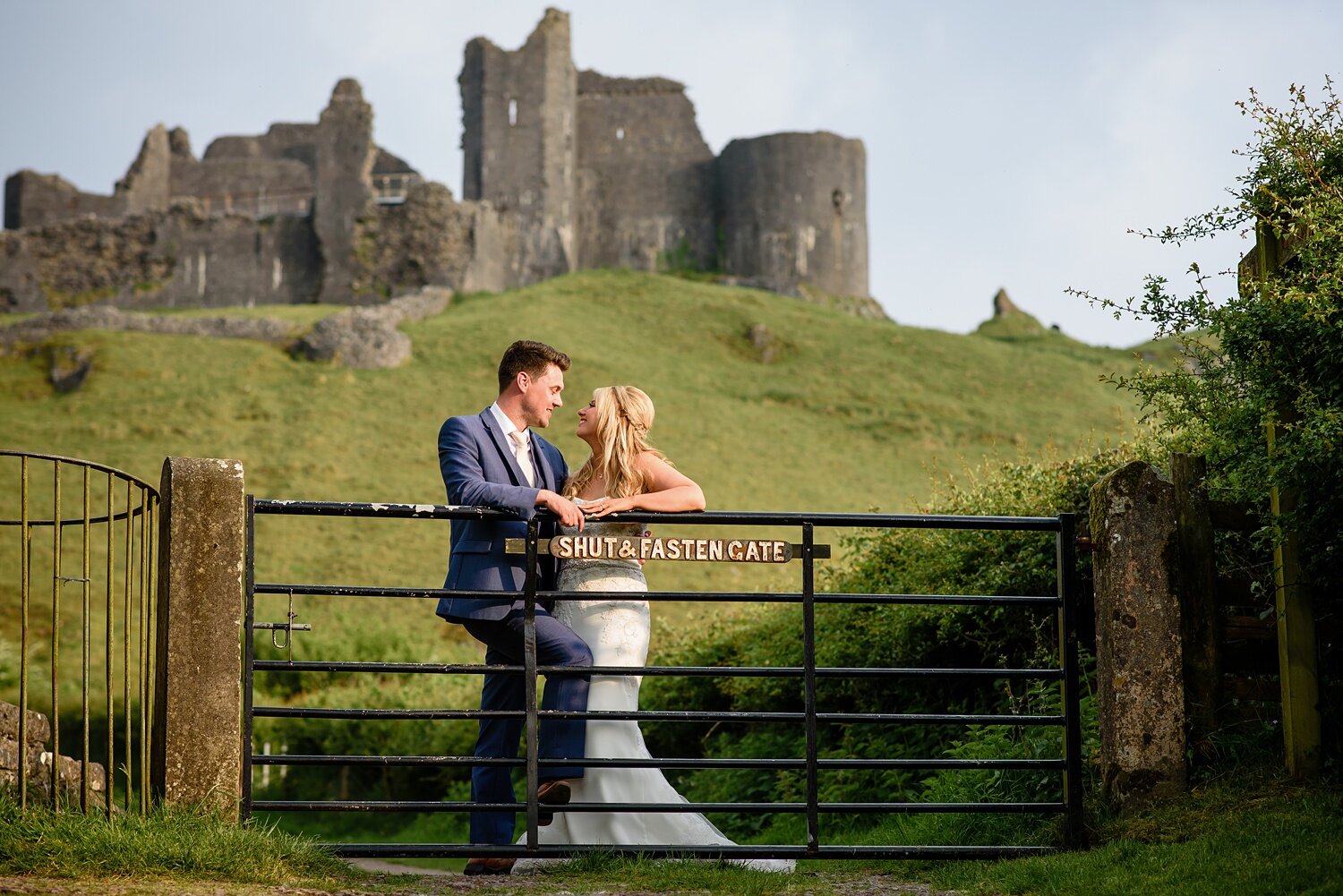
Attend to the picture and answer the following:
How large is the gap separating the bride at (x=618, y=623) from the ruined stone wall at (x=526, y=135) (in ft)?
212

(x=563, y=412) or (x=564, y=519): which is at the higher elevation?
(x=563, y=412)

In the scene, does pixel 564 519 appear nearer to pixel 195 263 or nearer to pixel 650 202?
pixel 195 263

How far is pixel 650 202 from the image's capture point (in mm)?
76562

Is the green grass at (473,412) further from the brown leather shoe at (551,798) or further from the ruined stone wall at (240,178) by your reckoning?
the ruined stone wall at (240,178)

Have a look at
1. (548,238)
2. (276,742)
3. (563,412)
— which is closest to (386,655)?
(276,742)

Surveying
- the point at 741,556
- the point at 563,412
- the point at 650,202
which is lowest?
the point at 741,556

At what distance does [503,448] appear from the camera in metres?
6.70

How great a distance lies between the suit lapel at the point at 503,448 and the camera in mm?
6695

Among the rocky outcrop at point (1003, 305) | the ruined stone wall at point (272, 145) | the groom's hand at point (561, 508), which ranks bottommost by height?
the groom's hand at point (561, 508)

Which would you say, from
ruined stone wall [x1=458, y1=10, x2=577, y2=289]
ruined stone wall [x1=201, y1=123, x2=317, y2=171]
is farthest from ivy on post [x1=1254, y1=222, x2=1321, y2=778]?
ruined stone wall [x1=201, y1=123, x2=317, y2=171]

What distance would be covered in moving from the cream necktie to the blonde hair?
0.32m

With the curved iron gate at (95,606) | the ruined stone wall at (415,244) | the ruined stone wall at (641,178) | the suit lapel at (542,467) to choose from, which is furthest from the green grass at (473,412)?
the ruined stone wall at (641,178)

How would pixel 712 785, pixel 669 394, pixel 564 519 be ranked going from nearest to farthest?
pixel 564 519
pixel 712 785
pixel 669 394

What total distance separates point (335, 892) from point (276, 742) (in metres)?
13.4
